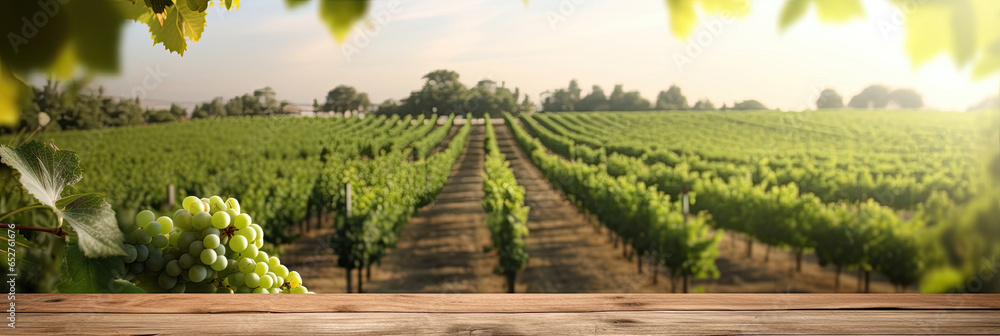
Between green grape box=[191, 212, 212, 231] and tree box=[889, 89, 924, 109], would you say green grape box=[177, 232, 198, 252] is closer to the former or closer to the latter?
green grape box=[191, 212, 212, 231]

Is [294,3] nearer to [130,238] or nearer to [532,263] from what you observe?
[130,238]

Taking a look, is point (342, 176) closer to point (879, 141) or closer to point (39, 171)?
point (39, 171)

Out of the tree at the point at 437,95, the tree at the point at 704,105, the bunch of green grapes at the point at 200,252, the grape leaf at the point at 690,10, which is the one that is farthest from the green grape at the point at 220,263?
the tree at the point at 704,105

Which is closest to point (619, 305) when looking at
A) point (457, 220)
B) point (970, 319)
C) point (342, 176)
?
point (970, 319)

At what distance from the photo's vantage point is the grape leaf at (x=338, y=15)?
37 cm

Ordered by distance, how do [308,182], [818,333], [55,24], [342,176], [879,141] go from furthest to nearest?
[879,141] < [308,182] < [342,176] < [818,333] < [55,24]

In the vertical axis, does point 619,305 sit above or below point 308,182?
above

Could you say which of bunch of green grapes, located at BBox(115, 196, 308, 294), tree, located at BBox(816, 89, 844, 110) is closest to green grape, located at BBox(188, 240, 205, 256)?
bunch of green grapes, located at BBox(115, 196, 308, 294)

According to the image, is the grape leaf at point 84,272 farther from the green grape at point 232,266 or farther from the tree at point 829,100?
the tree at point 829,100

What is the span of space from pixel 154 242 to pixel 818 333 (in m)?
0.58

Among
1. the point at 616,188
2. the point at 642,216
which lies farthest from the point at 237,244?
the point at 616,188

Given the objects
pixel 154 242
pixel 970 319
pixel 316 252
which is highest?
pixel 154 242

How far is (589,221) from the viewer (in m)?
5.68

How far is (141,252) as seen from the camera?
493 mm
